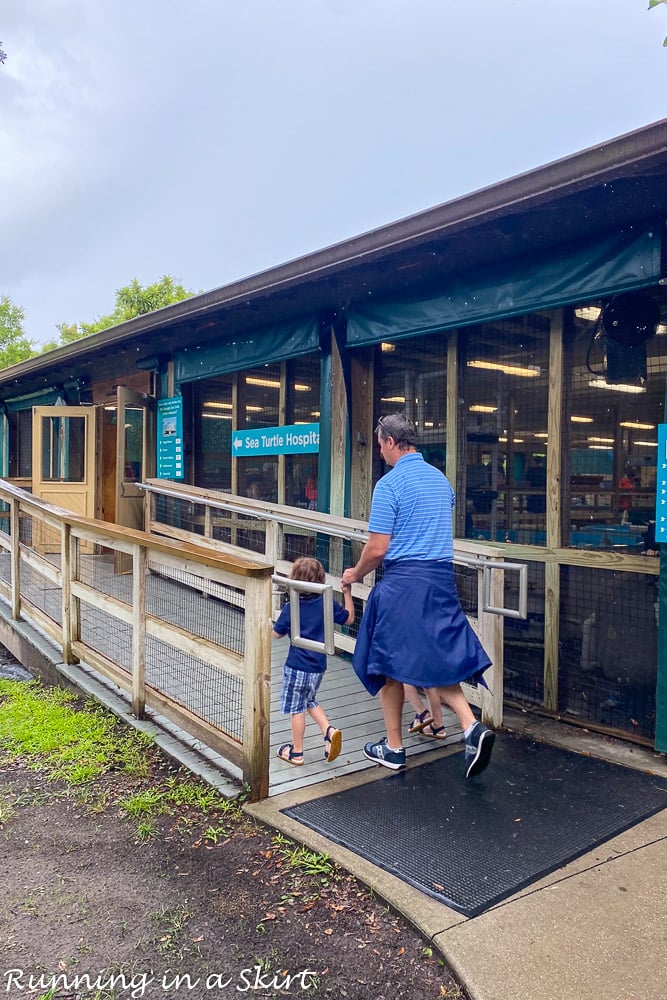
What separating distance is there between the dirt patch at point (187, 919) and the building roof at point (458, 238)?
3160mm

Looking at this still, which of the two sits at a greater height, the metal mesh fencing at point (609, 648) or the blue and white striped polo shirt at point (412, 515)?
the blue and white striped polo shirt at point (412, 515)

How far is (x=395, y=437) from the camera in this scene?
347 centimetres

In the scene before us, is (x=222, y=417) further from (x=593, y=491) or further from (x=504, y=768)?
(x=504, y=768)

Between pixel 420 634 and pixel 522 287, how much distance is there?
227cm

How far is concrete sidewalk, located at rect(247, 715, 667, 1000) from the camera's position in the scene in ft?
6.53

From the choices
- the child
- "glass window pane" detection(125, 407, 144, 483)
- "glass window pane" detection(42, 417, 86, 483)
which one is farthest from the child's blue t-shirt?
"glass window pane" detection(42, 417, 86, 483)

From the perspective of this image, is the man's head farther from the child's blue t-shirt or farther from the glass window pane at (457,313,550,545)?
the glass window pane at (457,313,550,545)

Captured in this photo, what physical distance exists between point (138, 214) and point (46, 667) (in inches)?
2337

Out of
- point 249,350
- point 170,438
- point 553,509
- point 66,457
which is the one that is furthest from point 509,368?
point 66,457

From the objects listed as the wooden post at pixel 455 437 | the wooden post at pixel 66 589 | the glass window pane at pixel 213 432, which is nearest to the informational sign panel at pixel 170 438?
the glass window pane at pixel 213 432

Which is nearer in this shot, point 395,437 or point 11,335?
point 395,437

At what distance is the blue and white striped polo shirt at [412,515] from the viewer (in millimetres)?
3320

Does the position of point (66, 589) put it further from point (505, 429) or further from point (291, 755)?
point (505, 429)

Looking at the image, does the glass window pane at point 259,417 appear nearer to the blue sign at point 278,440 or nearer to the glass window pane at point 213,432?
the blue sign at point 278,440
